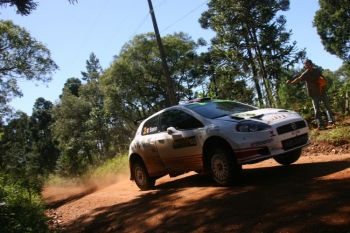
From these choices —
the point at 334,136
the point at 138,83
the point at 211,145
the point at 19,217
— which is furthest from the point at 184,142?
the point at 138,83

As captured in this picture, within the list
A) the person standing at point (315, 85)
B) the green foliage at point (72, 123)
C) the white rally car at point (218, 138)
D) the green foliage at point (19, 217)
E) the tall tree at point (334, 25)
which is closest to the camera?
the green foliage at point (19, 217)

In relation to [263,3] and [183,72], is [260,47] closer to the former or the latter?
[263,3]

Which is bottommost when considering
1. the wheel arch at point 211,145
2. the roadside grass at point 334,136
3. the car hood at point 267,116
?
the roadside grass at point 334,136

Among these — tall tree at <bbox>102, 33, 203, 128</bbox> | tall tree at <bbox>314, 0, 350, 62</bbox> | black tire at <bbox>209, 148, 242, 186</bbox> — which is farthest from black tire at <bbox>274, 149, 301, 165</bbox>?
tall tree at <bbox>102, 33, 203, 128</bbox>

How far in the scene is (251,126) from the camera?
818 centimetres

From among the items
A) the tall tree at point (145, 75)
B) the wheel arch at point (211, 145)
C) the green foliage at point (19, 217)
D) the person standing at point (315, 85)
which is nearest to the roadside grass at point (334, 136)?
the person standing at point (315, 85)

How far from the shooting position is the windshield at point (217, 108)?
30.0 ft

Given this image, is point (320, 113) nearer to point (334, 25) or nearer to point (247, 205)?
point (247, 205)

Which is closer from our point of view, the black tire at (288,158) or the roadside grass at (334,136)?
the black tire at (288,158)

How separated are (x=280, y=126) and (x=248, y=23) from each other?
24.2 meters

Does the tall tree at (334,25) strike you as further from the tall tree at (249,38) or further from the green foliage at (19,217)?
the green foliage at (19,217)

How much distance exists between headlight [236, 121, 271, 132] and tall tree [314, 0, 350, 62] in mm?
38944

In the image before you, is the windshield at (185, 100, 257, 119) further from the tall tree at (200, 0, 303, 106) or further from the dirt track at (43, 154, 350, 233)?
the tall tree at (200, 0, 303, 106)

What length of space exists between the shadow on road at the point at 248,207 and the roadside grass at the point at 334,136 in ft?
6.43
